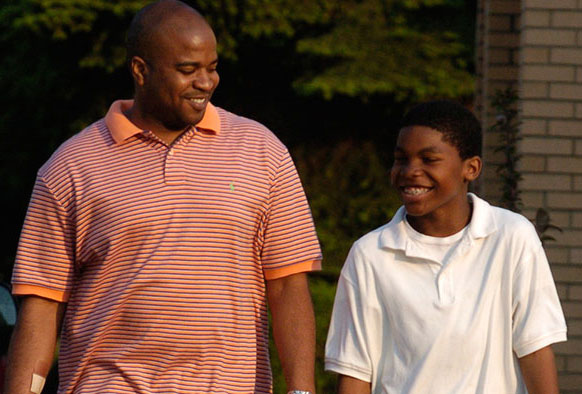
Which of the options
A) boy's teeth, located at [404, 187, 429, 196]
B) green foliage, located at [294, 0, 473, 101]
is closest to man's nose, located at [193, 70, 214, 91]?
boy's teeth, located at [404, 187, 429, 196]

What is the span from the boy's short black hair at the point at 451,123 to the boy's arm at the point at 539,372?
0.65m

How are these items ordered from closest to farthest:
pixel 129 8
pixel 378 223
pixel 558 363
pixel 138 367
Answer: pixel 138 367
pixel 558 363
pixel 129 8
pixel 378 223

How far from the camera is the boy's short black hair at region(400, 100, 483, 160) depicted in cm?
403

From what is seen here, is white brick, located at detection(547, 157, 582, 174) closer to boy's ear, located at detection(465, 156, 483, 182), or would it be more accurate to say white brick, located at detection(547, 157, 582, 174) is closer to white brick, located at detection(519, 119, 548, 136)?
white brick, located at detection(519, 119, 548, 136)

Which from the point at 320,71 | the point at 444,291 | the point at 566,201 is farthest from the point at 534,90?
Result: the point at 444,291

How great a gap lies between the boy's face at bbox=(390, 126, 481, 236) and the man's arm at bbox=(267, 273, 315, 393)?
1.41 feet

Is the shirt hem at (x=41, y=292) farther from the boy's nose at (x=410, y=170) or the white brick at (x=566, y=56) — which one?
the white brick at (x=566, y=56)

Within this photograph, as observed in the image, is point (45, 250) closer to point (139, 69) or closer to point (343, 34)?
point (139, 69)

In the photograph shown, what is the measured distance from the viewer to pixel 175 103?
3996mm

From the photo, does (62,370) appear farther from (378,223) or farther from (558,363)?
(378,223)

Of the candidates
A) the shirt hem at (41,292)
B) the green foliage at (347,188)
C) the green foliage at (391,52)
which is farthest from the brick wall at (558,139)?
the shirt hem at (41,292)

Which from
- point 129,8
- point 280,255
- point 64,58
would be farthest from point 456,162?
point 64,58

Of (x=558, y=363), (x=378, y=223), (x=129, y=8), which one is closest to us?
(x=558, y=363)

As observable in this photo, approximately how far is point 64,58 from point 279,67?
1705mm
